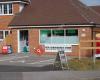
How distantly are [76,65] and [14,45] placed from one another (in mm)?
17956

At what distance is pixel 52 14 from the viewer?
1713 inches

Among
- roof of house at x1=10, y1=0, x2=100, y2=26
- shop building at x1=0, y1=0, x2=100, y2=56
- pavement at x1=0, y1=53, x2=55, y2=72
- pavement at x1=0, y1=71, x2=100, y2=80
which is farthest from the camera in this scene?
roof of house at x1=10, y1=0, x2=100, y2=26

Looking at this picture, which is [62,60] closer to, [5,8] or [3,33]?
[3,33]

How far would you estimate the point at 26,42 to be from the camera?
45.2 meters

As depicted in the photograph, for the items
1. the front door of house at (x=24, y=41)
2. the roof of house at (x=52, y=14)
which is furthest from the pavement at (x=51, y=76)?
the front door of house at (x=24, y=41)

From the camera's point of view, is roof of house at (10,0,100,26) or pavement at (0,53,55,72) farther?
roof of house at (10,0,100,26)

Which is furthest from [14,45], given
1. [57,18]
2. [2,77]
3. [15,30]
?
[2,77]

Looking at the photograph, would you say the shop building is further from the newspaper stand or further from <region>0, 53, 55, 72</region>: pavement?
the newspaper stand

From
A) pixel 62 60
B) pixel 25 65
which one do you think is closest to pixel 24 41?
pixel 25 65

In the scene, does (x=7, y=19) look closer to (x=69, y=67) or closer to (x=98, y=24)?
(x=98, y=24)

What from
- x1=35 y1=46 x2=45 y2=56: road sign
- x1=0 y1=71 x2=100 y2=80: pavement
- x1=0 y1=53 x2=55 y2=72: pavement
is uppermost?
x1=35 y1=46 x2=45 y2=56: road sign

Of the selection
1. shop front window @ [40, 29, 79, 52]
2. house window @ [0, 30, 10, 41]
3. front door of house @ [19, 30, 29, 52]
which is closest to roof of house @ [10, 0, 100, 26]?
shop front window @ [40, 29, 79, 52]

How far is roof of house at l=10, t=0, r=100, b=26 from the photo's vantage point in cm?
4200

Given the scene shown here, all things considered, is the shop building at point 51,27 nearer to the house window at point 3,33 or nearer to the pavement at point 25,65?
the house window at point 3,33
